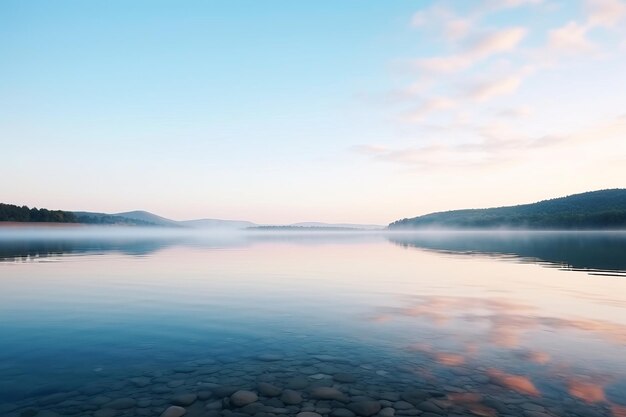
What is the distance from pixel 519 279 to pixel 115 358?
32.7 metres

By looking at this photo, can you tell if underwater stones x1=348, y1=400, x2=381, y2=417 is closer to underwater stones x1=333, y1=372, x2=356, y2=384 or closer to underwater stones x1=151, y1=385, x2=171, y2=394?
underwater stones x1=333, y1=372, x2=356, y2=384

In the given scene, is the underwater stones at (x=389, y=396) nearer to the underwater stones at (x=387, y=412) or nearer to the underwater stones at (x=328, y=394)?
the underwater stones at (x=387, y=412)

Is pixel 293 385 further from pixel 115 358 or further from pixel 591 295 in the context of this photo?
pixel 591 295

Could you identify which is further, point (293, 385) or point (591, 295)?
point (591, 295)

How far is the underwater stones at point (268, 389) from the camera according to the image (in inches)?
416

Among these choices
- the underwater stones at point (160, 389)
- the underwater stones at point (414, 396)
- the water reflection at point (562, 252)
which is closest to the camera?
the underwater stones at point (414, 396)

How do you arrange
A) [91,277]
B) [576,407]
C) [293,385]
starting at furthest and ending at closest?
[91,277] → [293,385] → [576,407]

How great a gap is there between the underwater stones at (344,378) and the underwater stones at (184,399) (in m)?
4.08

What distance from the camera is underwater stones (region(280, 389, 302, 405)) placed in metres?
10.1

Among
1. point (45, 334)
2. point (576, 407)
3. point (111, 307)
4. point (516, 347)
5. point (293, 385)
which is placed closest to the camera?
point (576, 407)

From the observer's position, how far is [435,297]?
85.2ft

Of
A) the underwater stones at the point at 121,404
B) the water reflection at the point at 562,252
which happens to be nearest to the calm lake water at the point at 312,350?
the underwater stones at the point at 121,404

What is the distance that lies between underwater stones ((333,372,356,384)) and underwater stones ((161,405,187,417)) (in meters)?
4.45

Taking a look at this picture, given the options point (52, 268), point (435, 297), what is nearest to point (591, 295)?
point (435, 297)
